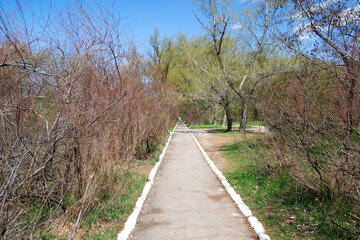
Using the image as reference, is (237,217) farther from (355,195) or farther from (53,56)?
(53,56)

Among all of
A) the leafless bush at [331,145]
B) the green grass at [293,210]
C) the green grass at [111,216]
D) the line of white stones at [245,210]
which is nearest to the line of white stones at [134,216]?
the green grass at [111,216]

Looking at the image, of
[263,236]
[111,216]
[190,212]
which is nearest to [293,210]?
[263,236]

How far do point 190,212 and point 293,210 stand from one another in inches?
75.0

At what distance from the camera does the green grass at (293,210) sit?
4.29 m

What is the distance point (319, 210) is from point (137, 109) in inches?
262

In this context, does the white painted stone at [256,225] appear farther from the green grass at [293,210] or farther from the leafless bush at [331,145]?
the leafless bush at [331,145]

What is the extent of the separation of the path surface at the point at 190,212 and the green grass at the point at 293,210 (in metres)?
0.43

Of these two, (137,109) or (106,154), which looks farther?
(137,109)

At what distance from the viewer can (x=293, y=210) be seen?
5.28 metres

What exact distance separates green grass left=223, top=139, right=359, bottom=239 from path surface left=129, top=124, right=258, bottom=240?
0.43 metres

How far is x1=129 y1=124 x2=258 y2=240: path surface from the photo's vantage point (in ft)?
15.1

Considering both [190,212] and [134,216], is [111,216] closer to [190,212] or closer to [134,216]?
[134,216]

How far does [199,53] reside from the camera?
99.7ft

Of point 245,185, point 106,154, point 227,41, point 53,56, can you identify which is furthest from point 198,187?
point 227,41
